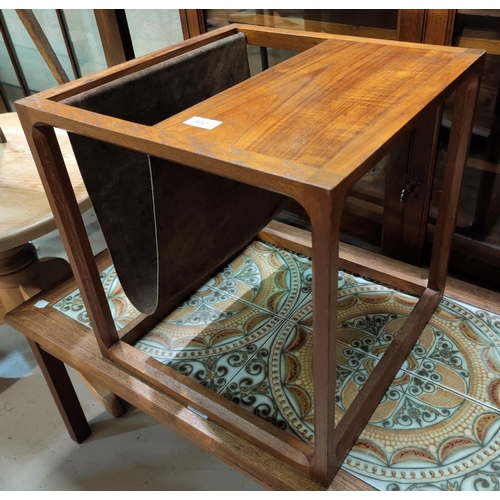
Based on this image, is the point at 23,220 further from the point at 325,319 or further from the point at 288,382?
the point at 325,319

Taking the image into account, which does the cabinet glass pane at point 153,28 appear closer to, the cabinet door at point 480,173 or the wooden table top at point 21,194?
the wooden table top at point 21,194

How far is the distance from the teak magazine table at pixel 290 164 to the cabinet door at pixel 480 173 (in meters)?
0.14

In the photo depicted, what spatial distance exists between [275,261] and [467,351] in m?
0.41

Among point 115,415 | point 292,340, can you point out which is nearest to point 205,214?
point 292,340

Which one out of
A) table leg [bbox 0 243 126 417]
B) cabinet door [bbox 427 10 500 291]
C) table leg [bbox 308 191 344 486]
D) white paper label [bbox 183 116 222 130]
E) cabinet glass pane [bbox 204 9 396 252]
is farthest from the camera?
table leg [bbox 0 243 126 417]

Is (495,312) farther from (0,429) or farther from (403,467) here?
(0,429)

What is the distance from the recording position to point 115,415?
123 cm

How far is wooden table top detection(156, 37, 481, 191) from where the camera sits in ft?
1.71

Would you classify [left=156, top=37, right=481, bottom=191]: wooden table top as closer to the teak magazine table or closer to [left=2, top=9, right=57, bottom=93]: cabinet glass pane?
the teak magazine table

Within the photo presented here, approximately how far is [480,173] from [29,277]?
965 mm

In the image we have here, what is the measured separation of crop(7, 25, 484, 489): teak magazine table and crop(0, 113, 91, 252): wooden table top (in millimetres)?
169

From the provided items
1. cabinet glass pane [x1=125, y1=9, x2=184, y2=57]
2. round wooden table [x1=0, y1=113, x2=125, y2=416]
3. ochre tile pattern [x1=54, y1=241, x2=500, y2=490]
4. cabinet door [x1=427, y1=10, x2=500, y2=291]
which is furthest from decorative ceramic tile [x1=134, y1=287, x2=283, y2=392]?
cabinet glass pane [x1=125, y1=9, x2=184, y2=57]

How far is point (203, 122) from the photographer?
595mm

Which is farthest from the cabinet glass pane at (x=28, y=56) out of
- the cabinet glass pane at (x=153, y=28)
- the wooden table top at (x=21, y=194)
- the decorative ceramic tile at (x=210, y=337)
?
the decorative ceramic tile at (x=210, y=337)
